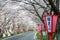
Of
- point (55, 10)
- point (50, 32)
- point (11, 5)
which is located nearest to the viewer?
point (50, 32)

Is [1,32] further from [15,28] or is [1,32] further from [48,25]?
[48,25]

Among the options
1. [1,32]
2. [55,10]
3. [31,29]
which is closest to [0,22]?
[1,32]

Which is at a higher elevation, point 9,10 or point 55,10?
point 55,10

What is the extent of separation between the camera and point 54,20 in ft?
40.0

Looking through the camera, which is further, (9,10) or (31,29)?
(31,29)

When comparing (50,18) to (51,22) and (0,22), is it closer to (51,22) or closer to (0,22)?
(51,22)

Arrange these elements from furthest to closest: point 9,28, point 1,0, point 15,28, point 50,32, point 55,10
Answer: point 15,28 → point 9,28 → point 1,0 → point 55,10 → point 50,32

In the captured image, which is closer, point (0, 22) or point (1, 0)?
point (1, 0)

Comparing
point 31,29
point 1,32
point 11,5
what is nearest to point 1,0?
point 11,5

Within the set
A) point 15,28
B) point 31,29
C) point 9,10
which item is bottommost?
→ point 31,29

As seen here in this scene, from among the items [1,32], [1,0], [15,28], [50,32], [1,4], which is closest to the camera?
[50,32]

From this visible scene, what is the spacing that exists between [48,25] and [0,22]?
102 feet

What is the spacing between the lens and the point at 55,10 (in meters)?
13.7

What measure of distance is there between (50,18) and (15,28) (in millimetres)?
50183
